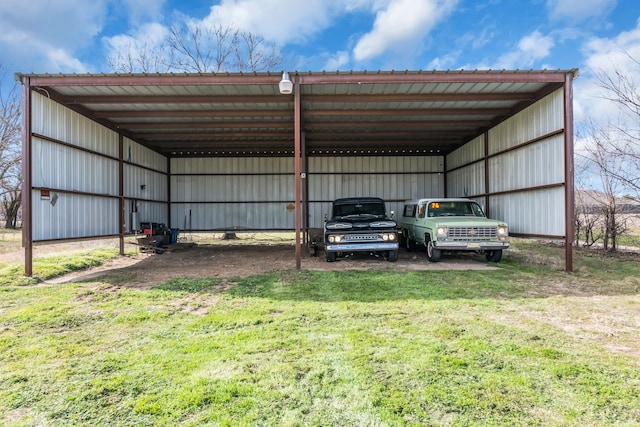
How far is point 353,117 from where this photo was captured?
11422 millimetres

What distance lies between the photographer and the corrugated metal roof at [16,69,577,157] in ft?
26.3

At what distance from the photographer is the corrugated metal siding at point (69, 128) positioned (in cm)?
822

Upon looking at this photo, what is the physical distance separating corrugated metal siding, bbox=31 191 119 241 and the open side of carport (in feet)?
0.13

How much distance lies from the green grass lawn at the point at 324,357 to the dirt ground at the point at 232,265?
184cm

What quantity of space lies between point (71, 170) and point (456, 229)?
10.4 m

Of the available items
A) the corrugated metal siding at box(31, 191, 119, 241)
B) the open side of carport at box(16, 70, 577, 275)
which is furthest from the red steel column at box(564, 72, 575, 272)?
the corrugated metal siding at box(31, 191, 119, 241)

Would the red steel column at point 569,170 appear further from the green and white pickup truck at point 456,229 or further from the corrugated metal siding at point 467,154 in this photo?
the corrugated metal siding at point 467,154

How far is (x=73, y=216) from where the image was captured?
9.23 metres

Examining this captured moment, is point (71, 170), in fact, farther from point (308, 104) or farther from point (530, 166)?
point (530, 166)

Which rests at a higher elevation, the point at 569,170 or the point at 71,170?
the point at 71,170

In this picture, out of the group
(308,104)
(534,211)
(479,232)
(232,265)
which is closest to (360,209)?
(479,232)

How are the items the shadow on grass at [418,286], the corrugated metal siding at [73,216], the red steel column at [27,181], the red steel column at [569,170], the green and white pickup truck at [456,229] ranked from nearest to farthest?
the shadow on grass at [418,286]
the red steel column at [27,181]
the red steel column at [569,170]
the corrugated metal siding at [73,216]
the green and white pickup truck at [456,229]

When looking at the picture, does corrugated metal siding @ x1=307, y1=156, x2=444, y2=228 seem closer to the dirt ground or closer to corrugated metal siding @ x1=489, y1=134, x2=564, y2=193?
corrugated metal siding @ x1=489, y1=134, x2=564, y2=193

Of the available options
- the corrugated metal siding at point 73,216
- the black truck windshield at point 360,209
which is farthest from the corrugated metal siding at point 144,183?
the black truck windshield at point 360,209
